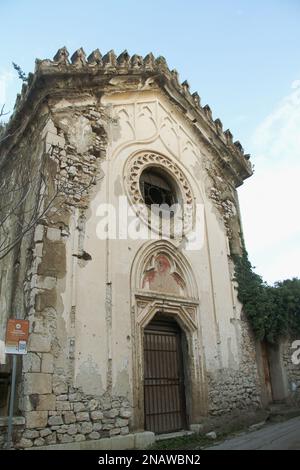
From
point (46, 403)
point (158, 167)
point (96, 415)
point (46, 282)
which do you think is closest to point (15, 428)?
point (46, 403)

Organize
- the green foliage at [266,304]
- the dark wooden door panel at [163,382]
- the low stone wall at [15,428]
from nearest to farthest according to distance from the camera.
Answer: the low stone wall at [15,428] → the dark wooden door panel at [163,382] → the green foliage at [266,304]

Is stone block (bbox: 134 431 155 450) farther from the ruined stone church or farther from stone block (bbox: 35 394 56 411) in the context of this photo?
stone block (bbox: 35 394 56 411)

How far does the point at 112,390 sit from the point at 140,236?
3101mm

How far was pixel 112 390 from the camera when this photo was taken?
6520 mm

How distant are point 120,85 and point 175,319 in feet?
18.3

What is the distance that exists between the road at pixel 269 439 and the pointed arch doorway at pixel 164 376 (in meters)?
1.26

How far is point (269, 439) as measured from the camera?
6.30 metres

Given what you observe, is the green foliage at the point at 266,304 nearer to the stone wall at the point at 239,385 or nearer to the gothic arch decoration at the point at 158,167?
the stone wall at the point at 239,385

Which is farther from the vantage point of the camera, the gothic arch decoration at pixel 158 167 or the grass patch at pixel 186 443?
the gothic arch decoration at pixel 158 167


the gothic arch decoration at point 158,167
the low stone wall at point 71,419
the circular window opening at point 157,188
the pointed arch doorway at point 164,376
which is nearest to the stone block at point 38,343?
the low stone wall at point 71,419

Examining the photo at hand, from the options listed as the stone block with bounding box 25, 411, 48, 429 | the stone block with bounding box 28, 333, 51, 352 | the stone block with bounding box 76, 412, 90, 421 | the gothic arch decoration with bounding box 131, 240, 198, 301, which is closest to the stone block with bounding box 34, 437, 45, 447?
the stone block with bounding box 25, 411, 48, 429

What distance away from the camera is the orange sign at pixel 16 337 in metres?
5.09

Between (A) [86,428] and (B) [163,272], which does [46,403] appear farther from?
(B) [163,272]

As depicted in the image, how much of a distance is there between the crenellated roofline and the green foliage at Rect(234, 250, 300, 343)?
3213 mm
